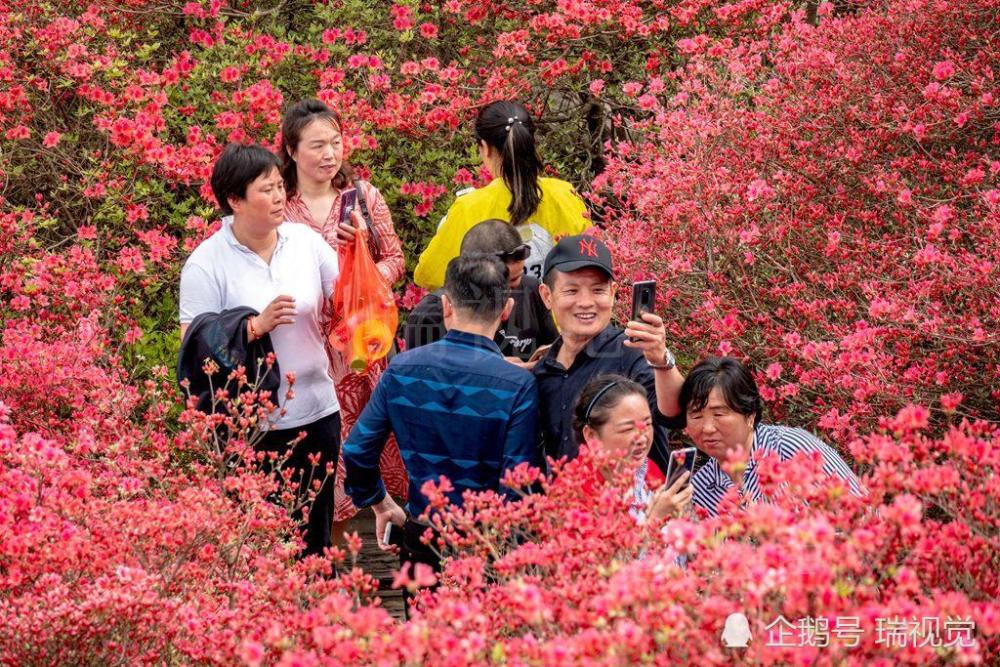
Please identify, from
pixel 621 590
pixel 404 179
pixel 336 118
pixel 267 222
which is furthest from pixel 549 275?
pixel 404 179

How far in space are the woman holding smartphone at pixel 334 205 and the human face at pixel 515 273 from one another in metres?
0.69

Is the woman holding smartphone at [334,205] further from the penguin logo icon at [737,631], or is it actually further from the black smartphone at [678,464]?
the penguin logo icon at [737,631]

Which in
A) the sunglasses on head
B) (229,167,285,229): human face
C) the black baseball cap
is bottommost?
the sunglasses on head

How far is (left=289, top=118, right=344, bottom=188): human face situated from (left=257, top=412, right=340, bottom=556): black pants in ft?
3.20

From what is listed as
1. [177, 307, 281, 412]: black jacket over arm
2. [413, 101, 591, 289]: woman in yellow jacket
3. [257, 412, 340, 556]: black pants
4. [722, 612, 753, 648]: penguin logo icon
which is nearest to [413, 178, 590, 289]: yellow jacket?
[413, 101, 591, 289]: woman in yellow jacket

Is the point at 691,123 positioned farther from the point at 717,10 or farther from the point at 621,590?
the point at 621,590

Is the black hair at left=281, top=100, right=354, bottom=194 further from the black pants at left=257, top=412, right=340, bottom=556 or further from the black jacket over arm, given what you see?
the black pants at left=257, top=412, right=340, bottom=556

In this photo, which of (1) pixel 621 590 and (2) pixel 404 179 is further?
(2) pixel 404 179

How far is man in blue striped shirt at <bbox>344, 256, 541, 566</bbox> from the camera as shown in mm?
3355

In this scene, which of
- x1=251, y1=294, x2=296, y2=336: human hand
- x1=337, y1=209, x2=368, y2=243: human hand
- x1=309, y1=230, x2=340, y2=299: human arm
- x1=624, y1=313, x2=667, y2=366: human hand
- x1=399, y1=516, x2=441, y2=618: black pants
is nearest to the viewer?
x1=624, y1=313, x2=667, y2=366: human hand

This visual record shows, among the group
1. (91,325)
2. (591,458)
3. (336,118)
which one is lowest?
(91,325)

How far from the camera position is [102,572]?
2.83 m

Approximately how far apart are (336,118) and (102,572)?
2.34m

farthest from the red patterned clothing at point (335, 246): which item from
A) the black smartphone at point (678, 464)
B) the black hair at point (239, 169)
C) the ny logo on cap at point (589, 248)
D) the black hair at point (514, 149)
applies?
the black smartphone at point (678, 464)
